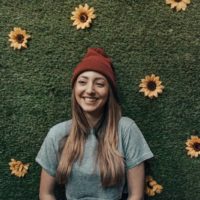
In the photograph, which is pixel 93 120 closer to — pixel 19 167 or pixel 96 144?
pixel 96 144

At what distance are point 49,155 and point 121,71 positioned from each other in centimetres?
58

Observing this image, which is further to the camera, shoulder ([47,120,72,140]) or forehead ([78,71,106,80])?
shoulder ([47,120,72,140])

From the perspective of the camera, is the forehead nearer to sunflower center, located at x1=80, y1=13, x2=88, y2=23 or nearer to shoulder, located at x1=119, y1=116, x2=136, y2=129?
shoulder, located at x1=119, y1=116, x2=136, y2=129

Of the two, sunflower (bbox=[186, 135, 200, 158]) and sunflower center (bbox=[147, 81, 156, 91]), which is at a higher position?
sunflower center (bbox=[147, 81, 156, 91])

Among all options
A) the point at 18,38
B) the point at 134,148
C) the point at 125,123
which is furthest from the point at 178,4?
the point at 18,38

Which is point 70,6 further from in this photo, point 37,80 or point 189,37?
point 189,37

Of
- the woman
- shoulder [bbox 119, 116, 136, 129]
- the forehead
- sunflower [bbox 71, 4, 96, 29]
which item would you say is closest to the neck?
the woman

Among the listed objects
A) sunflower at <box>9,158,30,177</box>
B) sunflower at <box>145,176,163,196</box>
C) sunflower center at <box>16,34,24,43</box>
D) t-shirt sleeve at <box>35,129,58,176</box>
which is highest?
sunflower center at <box>16,34,24,43</box>

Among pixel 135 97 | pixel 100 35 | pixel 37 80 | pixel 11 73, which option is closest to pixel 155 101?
pixel 135 97

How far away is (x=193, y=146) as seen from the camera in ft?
7.43

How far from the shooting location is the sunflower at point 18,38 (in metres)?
2.30

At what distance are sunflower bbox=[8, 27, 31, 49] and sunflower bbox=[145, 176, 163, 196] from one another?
99cm

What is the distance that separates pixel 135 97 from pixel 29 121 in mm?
604

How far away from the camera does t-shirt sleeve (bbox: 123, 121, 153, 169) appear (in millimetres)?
2100
